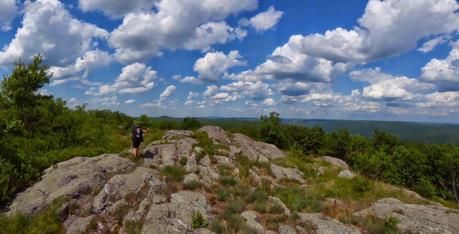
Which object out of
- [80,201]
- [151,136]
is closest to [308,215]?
[80,201]

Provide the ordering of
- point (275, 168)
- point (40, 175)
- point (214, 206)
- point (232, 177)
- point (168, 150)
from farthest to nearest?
point (275, 168) → point (168, 150) → point (232, 177) → point (40, 175) → point (214, 206)

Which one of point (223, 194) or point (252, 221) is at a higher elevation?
point (223, 194)

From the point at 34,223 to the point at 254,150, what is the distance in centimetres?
2371

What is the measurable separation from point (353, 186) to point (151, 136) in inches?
776

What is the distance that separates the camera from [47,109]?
35375 millimetres

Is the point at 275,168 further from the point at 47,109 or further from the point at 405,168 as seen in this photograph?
the point at 405,168

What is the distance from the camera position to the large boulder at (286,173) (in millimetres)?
27781

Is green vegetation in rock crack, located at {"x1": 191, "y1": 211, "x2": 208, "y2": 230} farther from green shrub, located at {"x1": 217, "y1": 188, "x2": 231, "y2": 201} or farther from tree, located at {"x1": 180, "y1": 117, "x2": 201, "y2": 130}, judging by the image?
tree, located at {"x1": 180, "y1": 117, "x2": 201, "y2": 130}

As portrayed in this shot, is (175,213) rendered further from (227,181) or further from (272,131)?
(272,131)

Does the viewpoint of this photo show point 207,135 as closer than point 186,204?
No

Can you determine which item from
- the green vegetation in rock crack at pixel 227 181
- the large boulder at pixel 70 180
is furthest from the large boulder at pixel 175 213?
the large boulder at pixel 70 180

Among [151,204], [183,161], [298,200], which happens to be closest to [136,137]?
[183,161]

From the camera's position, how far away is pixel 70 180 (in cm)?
1931

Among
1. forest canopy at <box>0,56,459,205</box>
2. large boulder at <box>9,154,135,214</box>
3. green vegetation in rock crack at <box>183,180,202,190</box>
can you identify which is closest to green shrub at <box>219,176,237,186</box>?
green vegetation in rock crack at <box>183,180,202,190</box>
